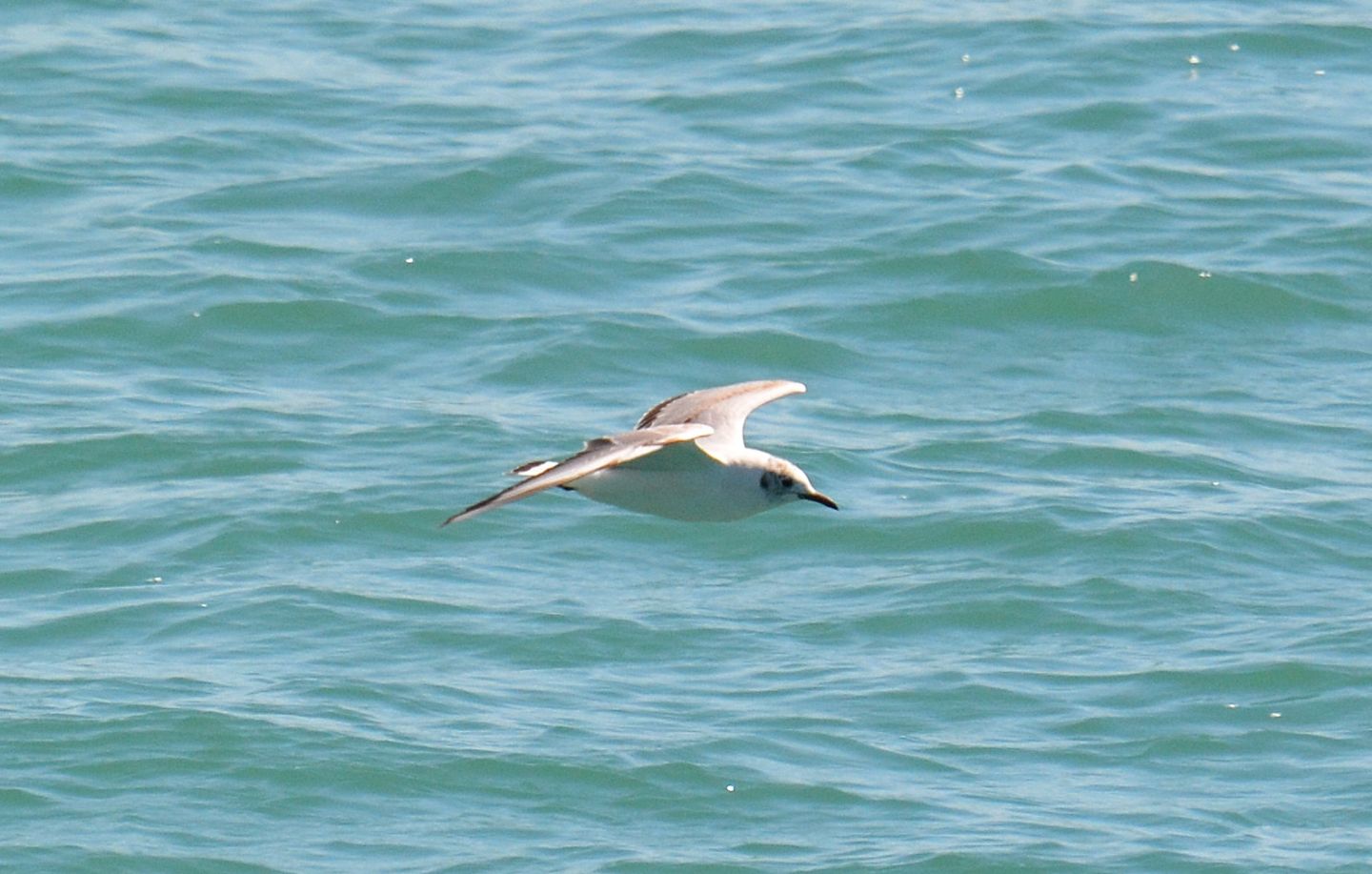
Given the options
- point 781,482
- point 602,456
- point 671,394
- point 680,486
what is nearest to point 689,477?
point 680,486

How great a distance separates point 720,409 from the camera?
10.1 metres

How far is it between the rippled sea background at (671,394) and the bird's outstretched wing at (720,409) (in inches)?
68.2

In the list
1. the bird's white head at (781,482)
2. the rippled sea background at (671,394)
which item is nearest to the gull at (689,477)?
the bird's white head at (781,482)

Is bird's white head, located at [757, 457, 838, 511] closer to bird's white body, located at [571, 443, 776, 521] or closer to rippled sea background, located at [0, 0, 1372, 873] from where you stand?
bird's white body, located at [571, 443, 776, 521]

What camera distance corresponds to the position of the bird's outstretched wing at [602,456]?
755cm

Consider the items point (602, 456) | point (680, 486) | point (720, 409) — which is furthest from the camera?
point (720, 409)

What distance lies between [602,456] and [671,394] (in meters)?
6.34

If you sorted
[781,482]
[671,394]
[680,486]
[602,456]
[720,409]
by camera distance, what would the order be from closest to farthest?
[602,456]
[680,486]
[781,482]
[720,409]
[671,394]

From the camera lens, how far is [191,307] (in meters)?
15.8

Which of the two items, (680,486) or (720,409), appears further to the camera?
(720,409)

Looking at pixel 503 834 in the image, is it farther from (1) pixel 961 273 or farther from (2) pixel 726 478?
(1) pixel 961 273

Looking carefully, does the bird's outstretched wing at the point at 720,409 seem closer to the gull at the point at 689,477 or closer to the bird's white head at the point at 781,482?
the gull at the point at 689,477

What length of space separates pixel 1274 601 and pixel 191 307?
6.98m

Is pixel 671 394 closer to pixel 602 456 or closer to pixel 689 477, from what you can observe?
pixel 689 477
